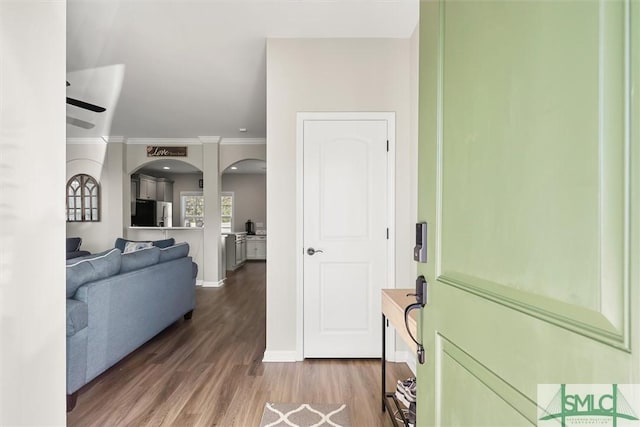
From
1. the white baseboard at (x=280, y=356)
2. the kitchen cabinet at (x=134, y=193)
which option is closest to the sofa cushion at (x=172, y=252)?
the white baseboard at (x=280, y=356)

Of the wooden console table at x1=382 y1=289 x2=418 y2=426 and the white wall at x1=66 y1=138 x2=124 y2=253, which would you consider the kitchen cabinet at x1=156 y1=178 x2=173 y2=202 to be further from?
the wooden console table at x1=382 y1=289 x2=418 y2=426

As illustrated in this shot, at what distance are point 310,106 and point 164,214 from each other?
789 cm

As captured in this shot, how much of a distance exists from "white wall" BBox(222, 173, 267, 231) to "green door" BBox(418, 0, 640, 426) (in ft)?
30.5

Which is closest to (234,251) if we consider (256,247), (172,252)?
(256,247)

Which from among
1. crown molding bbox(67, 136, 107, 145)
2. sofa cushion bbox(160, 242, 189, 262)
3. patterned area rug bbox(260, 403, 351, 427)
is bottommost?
patterned area rug bbox(260, 403, 351, 427)

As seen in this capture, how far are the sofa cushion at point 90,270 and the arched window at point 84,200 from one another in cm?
423

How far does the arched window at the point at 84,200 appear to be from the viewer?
240 inches

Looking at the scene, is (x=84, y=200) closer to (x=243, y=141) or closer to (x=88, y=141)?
(x=88, y=141)

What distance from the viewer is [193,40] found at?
2.81 metres

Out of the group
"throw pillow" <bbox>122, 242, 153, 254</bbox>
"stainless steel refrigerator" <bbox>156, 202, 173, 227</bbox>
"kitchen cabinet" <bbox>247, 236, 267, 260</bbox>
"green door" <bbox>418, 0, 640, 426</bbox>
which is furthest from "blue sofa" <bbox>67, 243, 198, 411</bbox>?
"stainless steel refrigerator" <bbox>156, 202, 173, 227</bbox>

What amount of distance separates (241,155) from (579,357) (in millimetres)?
6236

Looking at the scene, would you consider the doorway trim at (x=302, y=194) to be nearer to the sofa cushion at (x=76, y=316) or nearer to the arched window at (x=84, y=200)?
the sofa cushion at (x=76, y=316)

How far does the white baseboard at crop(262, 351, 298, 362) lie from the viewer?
2.81 metres

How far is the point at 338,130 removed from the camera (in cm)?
284
